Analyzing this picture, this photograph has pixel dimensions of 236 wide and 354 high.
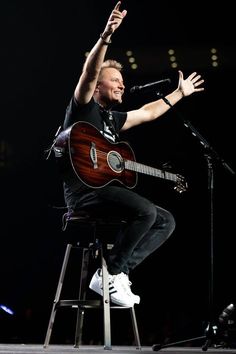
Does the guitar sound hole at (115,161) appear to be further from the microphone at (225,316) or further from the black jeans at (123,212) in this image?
the microphone at (225,316)

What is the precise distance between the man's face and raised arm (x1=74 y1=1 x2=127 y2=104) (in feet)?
0.99

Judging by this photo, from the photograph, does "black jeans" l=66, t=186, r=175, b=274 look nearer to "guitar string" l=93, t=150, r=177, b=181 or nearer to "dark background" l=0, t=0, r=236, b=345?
"guitar string" l=93, t=150, r=177, b=181

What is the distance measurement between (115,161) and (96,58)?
0.57 m

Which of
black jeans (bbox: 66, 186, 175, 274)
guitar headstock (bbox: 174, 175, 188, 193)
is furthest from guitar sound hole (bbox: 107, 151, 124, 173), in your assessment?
guitar headstock (bbox: 174, 175, 188, 193)

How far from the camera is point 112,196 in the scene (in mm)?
3051

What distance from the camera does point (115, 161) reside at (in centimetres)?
317

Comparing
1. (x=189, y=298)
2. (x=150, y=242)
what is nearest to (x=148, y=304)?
(x=189, y=298)

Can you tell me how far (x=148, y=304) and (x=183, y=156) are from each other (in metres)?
1.46

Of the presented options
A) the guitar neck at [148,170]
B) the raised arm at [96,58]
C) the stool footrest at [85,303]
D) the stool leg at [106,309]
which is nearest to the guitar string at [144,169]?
the guitar neck at [148,170]

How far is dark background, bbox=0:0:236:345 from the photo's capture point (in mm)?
5324

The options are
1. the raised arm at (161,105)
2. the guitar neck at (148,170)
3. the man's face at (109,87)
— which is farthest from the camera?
the raised arm at (161,105)

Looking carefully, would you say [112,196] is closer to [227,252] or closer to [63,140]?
[63,140]

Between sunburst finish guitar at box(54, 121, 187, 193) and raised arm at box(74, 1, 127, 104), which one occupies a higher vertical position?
raised arm at box(74, 1, 127, 104)

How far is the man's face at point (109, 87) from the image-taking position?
3.42m
